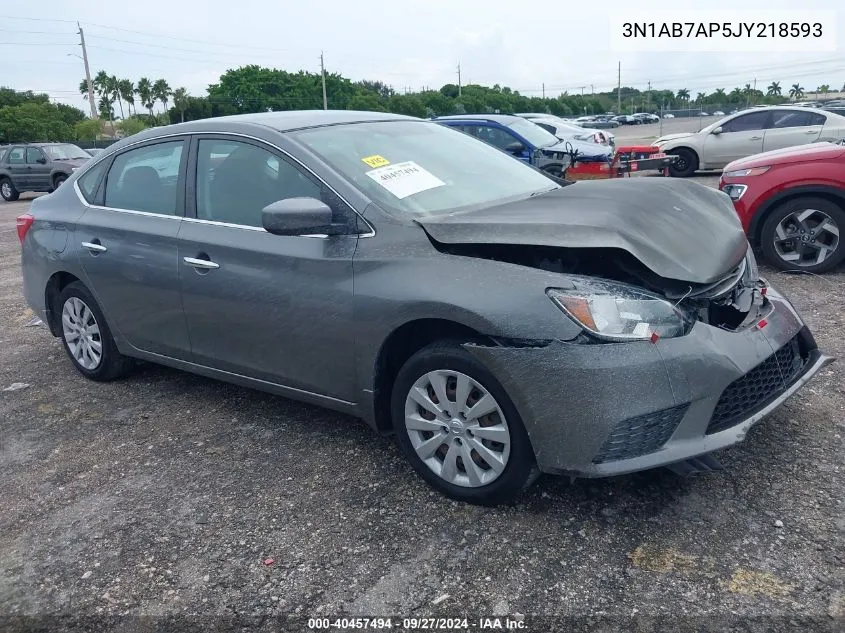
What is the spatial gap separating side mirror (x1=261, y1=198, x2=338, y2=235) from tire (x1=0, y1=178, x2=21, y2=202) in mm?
21046

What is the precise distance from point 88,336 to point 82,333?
0.07 meters

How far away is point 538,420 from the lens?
274 centimetres

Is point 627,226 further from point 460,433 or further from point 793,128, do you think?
point 793,128

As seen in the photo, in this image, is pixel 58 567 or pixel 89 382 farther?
pixel 89 382

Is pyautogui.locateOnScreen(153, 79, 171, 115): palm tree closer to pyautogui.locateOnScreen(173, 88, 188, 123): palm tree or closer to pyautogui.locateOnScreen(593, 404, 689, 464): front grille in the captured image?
pyautogui.locateOnScreen(173, 88, 188, 123): palm tree

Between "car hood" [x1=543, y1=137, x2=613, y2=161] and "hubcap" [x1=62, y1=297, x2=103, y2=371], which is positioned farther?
"car hood" [x1=543, y1=137, x2=613, y2=161]

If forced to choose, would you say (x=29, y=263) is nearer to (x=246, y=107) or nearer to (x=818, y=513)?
(x=818, y=513)

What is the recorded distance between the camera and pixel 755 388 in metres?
2.94

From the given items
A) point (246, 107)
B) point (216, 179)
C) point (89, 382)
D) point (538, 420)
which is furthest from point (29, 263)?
point (246, 107)

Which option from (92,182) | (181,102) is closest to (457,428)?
(92,182)

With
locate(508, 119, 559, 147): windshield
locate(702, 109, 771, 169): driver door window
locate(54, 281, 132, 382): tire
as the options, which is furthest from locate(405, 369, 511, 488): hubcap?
locate(702, 109, 771, 169): driver door window

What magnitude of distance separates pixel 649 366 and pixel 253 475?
192cm

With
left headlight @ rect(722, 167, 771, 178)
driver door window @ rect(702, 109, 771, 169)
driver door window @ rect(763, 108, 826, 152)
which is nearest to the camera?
left headlight @ rect(722, 167, 771, 178)

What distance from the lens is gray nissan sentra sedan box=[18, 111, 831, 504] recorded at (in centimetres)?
271
